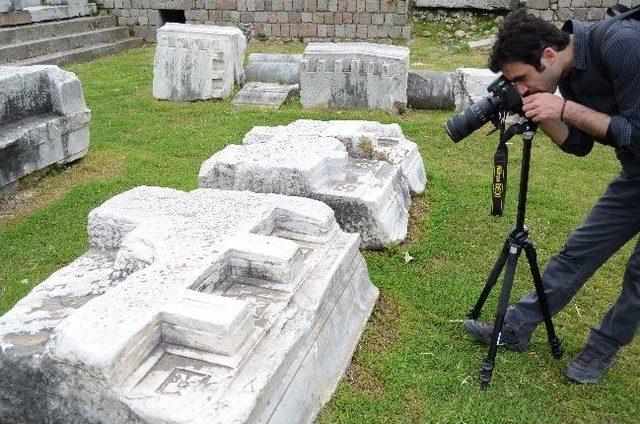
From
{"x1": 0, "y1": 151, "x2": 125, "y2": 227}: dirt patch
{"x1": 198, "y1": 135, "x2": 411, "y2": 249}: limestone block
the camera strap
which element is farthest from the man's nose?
{"x1": 0, "y1": 151, "x2": 125, "y2": 227}: dirt patch

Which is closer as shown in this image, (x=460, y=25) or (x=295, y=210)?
(x=295, y=210)

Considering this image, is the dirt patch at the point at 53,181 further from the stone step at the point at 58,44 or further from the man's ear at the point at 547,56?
the stone step at the point at 58,44

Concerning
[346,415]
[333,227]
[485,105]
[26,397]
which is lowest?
[346,415]

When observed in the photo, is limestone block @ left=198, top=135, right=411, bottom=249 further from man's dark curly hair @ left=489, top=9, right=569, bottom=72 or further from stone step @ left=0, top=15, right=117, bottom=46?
stone step @ left=0, top=15, right=117, bottom=46

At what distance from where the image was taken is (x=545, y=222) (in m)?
4.68

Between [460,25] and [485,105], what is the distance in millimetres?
11066

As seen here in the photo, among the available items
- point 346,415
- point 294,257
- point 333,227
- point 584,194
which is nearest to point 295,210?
point 333,227

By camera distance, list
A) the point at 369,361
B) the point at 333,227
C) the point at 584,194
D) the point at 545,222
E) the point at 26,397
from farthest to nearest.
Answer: the point at 584,194 → the point at 545,222 → the point at 333,227 → the point at 369,361 → the point at 26,397

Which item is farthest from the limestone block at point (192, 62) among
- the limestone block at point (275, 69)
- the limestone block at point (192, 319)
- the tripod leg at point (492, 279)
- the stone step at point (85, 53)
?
the tripod leg at point (492, 279)

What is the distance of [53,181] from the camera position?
223 inches

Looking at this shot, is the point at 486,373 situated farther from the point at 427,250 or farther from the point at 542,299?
the point at 427,250

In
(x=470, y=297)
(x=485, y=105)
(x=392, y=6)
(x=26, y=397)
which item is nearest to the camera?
(x=26, y=397)

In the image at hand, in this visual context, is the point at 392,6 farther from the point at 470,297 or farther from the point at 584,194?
the point at 470,297

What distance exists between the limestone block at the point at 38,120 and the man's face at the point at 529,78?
4.23 m
